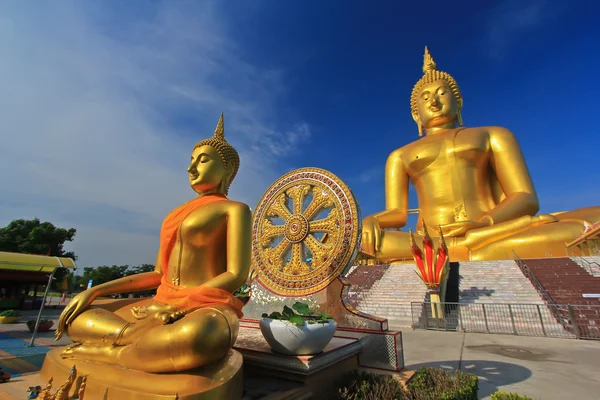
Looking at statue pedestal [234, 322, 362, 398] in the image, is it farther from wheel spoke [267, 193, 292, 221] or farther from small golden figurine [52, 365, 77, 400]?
wheel spoke [267, 193, 292, 221]

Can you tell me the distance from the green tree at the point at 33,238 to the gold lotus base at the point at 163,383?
24182 mm

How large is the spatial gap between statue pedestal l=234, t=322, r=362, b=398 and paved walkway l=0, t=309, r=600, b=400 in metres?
1.68

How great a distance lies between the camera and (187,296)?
2.86 meters

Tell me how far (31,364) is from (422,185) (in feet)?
53.4

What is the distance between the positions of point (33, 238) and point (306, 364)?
89.6ft

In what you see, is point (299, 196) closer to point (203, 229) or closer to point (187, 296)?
point (203, 229)

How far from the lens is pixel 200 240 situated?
3.36m

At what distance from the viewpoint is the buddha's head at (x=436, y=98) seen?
17.0 m

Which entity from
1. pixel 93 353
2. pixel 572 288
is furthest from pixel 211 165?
pixel 572 288

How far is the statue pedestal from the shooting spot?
Answer: 9.27ft

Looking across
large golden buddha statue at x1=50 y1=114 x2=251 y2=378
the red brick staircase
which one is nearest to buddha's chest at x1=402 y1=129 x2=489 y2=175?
the red brick staircase

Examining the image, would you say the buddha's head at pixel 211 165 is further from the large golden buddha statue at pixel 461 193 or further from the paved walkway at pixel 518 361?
the large golden buddha statue at pixel 461 193

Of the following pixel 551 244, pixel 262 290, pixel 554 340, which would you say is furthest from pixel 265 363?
pixel 551 244

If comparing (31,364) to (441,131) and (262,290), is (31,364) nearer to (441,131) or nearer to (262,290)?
(262,290)
